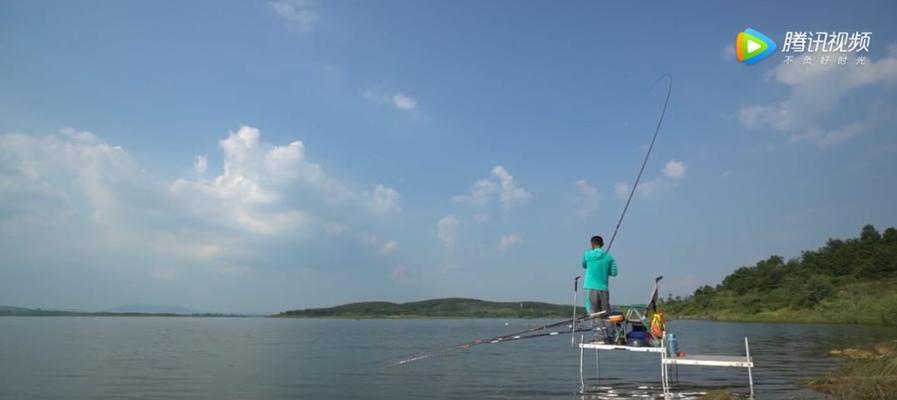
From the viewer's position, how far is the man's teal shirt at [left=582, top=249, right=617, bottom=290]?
1692 centimetres

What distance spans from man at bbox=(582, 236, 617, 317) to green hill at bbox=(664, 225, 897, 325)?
6694 cm

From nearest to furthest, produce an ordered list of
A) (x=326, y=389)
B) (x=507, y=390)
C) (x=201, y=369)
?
(x=507, y=390)
(x=326, y=389)
(x=201, y=369)

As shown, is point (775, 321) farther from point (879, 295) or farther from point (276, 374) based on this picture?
point (276, 374)

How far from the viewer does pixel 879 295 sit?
7712cm

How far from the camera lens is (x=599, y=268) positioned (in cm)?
1695

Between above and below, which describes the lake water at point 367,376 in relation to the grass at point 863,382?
below

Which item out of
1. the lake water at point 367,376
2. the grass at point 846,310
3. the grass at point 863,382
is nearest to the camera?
the grass at point 863,382

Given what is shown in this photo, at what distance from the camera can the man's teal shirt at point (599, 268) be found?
16.9 m

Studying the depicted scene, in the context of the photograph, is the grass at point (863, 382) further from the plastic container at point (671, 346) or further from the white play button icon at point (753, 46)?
the white play button icon at point (753, 46)

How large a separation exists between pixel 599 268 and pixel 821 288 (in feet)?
306

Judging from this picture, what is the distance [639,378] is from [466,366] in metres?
8.69

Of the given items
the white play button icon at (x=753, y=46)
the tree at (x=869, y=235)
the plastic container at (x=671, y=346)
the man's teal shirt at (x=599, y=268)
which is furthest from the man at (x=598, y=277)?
the tree at (x=869, y=235)

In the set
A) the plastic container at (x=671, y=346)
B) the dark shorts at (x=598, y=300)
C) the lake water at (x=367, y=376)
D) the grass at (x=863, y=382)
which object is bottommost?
the lake water at (x=367, y=376)

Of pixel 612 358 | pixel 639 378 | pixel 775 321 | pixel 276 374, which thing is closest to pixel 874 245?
pixel 775 321
